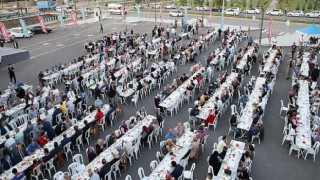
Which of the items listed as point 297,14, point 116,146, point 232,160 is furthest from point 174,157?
point 297,14

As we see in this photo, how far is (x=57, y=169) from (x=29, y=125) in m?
2.77

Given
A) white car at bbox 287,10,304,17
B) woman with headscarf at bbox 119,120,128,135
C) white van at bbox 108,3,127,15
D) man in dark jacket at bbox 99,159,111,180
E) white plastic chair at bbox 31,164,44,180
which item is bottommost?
white plastic chair at bbox 31,164,44,180

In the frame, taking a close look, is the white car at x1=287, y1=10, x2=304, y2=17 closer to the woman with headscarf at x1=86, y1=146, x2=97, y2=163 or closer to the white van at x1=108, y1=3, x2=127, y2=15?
the white van at x1=108, y1=3, x2=127, y2=15

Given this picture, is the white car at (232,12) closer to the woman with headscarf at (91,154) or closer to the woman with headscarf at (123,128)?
the woman with headscarf at (123,128)

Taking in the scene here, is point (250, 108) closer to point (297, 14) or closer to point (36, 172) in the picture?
point (36, 172)

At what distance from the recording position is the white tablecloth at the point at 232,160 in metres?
9.50

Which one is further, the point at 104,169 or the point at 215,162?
the point at 215,162

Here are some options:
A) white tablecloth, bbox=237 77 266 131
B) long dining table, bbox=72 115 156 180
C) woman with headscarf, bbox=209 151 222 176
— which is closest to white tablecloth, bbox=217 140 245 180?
woman with headscarf, bbox=209 151 222 176

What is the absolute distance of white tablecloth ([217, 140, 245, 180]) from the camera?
374 inches

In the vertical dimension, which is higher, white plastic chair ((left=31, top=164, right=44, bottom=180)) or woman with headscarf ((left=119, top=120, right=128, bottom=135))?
woman with headscarf ((left=119, top=120, right=128, bottom=135))

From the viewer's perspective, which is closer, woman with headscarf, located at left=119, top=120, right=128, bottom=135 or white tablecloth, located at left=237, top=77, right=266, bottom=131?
woman with headscarf, located at left=119, top=120, right=128, bottom=135

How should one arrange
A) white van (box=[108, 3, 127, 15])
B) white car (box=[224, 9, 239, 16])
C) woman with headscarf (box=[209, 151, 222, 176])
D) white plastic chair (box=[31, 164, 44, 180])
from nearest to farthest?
woman with headscarf (box=[209, 151, 222, 176]), white plastic chair (box=[31, 164, 44, 180]), white car (box=[224, 9, 239, 16]), white van (box=[108, 3, 127, 15])

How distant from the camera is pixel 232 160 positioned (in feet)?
33.7

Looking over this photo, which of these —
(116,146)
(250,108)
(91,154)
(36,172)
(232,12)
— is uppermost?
(232,12)
